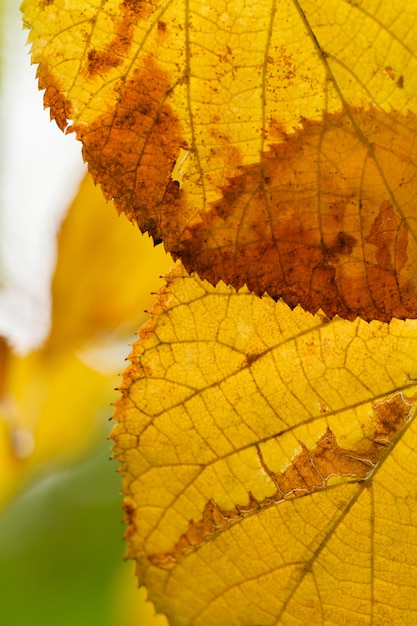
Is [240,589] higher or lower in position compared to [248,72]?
lower

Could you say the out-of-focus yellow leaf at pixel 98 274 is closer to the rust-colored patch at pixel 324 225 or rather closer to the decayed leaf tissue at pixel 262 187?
the decayed leaf tissue at pixel 262 187

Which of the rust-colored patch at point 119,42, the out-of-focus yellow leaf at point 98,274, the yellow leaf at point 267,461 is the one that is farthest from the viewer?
the out-of-focus yellow leaf at point 98,274

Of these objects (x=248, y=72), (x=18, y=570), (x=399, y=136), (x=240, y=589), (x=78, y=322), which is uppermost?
(x=78, y=322)

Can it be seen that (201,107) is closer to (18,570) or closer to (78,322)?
(78,322)

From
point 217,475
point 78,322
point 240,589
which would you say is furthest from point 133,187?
point 78,322

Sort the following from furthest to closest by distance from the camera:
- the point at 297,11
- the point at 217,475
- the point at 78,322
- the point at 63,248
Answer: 1. the point at 78,322
2. the point at 63,248
3. the point at 217,475
4. the point at 297,11

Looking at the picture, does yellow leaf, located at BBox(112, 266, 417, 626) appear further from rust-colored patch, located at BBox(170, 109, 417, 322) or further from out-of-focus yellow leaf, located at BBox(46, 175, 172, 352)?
out-of-focus yellow leaf, located at BBox(46, 175, 172, 352)

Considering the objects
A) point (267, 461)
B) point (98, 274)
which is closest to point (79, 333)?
point (98, 274)

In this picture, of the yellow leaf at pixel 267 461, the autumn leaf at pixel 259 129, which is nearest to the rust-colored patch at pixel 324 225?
the autumn leaf at pixel 259 129

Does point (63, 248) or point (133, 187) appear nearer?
point (133, 187)
